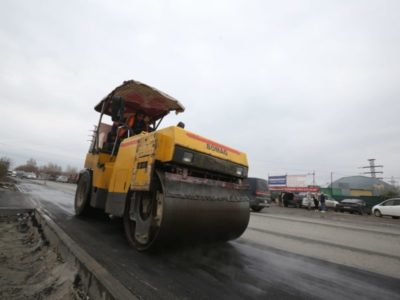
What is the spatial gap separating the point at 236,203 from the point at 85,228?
10.8ft

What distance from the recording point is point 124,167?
14.0 ft

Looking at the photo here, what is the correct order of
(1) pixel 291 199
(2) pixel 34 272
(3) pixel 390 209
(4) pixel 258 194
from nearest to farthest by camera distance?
(2) pixel 34 272 → (4) pixel 258 194 → (3) pixel 390 209 → (1) pixel 291 199

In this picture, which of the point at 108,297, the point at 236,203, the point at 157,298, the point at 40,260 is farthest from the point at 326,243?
the point at 40,260

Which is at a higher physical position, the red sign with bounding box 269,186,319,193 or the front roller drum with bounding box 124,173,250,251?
the red sign with bounding box 269,186,319,193

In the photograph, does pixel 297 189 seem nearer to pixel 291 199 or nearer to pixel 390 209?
pixel 291 199

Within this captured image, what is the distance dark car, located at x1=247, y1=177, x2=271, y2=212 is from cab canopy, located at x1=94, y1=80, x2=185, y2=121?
976 cm

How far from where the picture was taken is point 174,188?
334 centimetres

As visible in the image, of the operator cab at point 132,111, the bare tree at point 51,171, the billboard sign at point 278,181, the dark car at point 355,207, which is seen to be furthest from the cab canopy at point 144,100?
the bare tree at point 51,171

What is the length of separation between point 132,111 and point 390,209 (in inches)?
777

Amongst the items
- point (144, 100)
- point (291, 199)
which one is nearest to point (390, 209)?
point (291, 199)

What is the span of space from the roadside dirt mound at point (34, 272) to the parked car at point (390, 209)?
20.7 m

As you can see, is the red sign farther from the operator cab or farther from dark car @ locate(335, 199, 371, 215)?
the operator cab

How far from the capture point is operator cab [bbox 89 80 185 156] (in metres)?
5.30

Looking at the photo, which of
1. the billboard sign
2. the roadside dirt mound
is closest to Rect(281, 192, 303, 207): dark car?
the billboard sign
